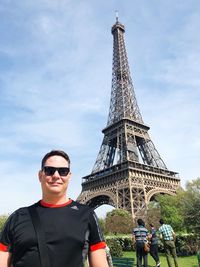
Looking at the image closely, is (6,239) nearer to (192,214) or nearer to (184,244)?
(184,244)

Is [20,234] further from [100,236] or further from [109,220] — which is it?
[109,220]

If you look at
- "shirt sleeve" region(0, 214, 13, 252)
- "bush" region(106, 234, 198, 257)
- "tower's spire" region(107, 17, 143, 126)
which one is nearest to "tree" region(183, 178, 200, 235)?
"bush" region(106, 234, 198, 257)

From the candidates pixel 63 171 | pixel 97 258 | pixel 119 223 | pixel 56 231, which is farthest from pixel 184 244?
pixel 56 231

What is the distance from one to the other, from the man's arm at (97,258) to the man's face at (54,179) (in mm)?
589

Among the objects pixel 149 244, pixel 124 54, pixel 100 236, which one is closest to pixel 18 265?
pixel 100 236

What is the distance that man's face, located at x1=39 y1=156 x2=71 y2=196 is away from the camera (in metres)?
2.72

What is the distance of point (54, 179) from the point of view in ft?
9.09

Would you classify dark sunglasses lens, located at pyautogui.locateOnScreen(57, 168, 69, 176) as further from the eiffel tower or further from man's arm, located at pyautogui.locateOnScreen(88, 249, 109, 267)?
the eiffel tower

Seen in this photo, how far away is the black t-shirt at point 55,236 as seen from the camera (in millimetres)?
2396

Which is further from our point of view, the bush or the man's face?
the bush

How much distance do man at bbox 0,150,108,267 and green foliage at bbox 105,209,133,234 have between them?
35.8 meters

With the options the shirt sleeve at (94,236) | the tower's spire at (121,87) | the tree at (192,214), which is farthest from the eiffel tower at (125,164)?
the shirt sleeve at (94,236)

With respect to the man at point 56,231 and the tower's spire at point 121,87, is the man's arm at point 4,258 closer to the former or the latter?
the man at point 56,231

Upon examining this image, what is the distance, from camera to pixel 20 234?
8.02ft
